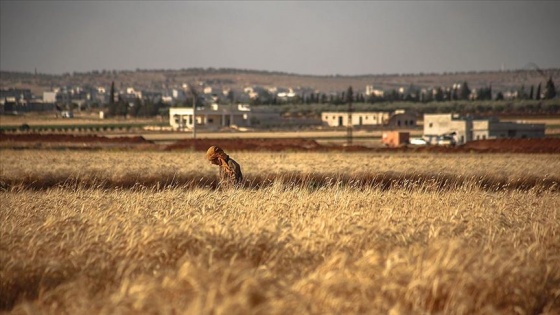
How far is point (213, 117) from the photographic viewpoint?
145m

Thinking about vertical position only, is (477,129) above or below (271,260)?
below

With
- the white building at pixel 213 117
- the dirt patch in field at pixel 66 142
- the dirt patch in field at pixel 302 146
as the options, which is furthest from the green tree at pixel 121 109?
the dirt patch in field at pixel 302 146

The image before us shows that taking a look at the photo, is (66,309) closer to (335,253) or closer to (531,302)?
(335,253)

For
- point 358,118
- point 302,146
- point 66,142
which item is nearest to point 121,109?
point 358,118

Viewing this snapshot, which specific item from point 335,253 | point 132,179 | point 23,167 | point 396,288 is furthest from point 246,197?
point 23,167

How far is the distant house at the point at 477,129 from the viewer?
3423 inches

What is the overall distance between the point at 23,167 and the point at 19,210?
73.9ft

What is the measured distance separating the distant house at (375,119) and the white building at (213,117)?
682 inches

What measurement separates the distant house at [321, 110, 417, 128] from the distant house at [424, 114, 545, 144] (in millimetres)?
46248

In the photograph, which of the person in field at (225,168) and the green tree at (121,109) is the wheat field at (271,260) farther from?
the green tree at (121,109)

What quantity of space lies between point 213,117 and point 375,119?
29114mm

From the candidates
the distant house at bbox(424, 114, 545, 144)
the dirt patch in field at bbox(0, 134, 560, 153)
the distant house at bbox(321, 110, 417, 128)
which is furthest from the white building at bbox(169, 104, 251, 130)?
the dirt patch in field at bbox(0, 134, 560, 153)

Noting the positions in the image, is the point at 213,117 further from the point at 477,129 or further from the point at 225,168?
the point at 225,168

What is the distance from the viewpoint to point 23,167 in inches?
1400
